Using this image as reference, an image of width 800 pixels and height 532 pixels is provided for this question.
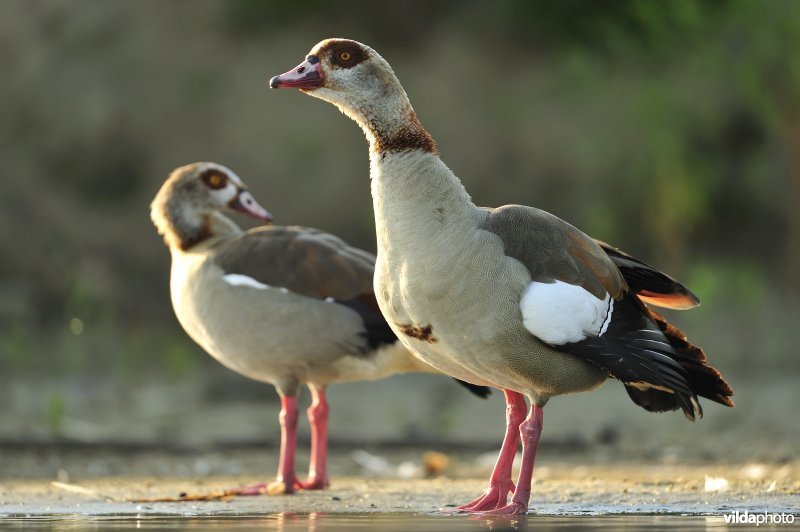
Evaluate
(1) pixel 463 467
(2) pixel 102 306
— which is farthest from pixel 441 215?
(2) pixel 102 306

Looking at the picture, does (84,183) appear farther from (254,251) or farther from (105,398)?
(254,251)

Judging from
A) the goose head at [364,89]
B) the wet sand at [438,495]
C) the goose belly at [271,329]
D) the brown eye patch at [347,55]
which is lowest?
the wet sand at [438,495]

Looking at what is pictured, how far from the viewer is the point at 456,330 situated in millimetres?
5973

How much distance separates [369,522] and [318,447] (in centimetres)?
226

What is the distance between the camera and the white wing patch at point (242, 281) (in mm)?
8008

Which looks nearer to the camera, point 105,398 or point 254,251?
point 254,251

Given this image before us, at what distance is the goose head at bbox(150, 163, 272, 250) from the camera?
339 inches

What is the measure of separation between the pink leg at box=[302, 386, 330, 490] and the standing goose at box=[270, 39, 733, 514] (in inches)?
68.9

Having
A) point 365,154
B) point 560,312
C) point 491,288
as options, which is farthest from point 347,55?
point 365,154

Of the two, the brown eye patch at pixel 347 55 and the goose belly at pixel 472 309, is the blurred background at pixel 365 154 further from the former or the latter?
the brown eye patch at pixel 347 55

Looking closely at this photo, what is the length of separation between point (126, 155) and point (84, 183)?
61 centimetres

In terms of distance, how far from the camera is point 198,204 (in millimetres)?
8703

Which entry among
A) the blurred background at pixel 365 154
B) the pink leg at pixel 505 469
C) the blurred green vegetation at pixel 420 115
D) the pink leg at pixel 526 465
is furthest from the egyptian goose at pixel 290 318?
the blurred green vegetation at pixel 420 115

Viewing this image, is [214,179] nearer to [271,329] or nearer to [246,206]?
[246,206]
